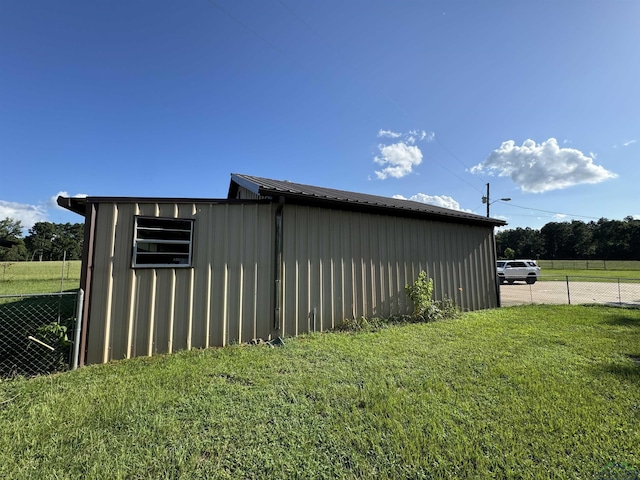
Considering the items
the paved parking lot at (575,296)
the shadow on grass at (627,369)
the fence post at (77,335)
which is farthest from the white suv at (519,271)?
the fence post at (77,335)

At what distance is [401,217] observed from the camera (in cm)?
684

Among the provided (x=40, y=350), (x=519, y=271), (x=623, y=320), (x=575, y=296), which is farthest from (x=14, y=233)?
(x=575, y=296)

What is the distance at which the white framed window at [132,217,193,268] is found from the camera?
4.22m

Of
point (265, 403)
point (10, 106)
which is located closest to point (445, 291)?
point (265, 403)

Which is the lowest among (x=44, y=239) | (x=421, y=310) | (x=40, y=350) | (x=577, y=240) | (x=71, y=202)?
(x=40, y=350)

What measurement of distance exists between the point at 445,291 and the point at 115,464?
729cm

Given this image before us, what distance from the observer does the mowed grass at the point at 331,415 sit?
190cm

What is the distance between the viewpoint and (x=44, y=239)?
57281mm

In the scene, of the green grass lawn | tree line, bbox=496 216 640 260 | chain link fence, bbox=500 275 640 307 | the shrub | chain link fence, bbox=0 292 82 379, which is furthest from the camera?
tree line, bbox=496 216 640 260

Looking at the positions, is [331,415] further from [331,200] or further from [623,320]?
[623,320]

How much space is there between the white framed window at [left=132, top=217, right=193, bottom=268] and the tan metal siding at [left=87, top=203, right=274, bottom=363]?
85mm

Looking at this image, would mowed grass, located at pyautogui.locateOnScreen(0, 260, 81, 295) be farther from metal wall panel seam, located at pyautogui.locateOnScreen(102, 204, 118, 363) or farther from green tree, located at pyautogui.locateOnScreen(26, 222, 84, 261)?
green tree, located at pyautogui.locateOnScreen(26, 222, 84, 261)

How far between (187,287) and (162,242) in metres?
0.81

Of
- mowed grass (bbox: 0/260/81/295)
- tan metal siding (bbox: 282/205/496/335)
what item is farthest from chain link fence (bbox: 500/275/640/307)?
mowed grass (bbox: 0/260/81/295)
